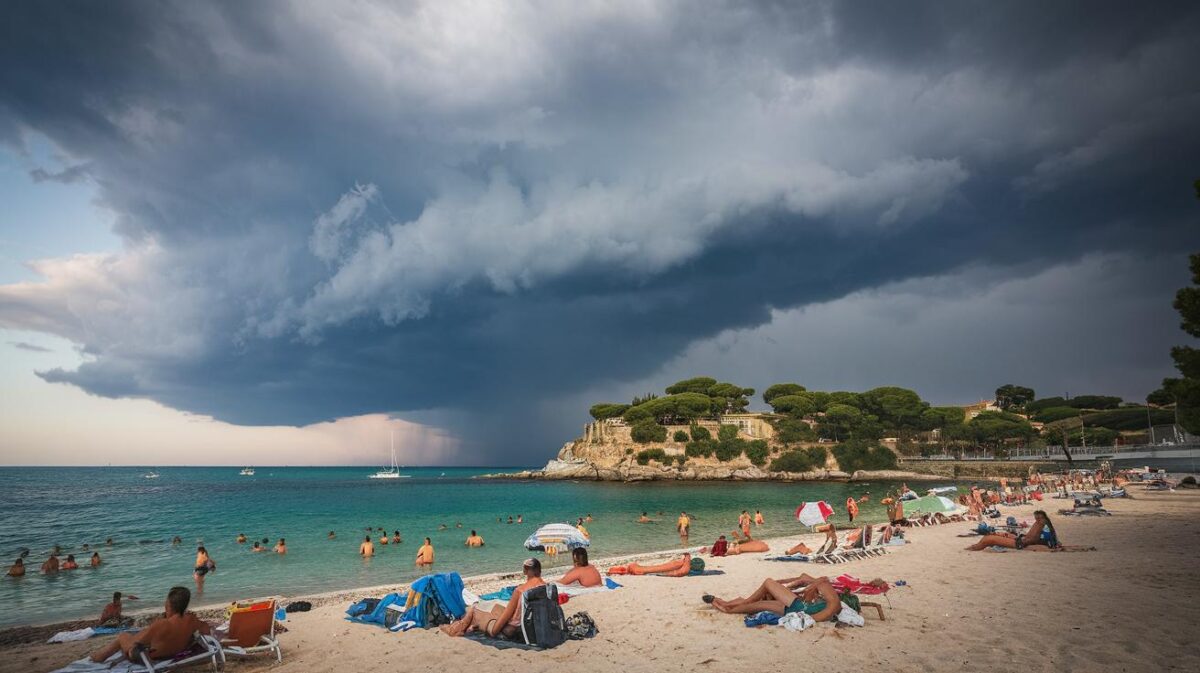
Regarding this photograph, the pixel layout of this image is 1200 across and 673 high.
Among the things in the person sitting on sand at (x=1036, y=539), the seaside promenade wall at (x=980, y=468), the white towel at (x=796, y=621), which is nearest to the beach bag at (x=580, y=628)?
the white towel at (x=796, y=621)

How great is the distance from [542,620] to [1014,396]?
5774 inches

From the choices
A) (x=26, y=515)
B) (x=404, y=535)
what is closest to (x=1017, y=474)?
(x=404, y=535)

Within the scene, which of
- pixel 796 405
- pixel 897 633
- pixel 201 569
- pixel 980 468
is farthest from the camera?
pixel 796 405

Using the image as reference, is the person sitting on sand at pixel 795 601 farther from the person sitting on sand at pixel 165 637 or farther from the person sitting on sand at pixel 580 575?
the person sitting on sand at pixel 165 637

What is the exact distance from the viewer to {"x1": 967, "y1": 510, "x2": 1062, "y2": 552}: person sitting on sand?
14.9 m

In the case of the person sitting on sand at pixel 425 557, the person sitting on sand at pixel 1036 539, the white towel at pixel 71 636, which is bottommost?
the person sitting on sand at pixel 425 557

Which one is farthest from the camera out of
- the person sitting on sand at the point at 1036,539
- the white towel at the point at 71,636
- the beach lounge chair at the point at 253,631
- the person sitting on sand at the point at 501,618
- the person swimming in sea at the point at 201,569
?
the person swimming in sea at the point at 201,569

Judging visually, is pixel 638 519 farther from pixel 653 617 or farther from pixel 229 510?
pixel 229 510

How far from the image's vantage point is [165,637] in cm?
730

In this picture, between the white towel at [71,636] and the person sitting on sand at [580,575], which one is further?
the person sitting on sand at [580,575]

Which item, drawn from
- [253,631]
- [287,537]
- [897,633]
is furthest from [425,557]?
[287,537]

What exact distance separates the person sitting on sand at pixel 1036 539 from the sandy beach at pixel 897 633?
1.38 m

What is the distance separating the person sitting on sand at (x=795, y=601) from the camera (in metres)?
8.36

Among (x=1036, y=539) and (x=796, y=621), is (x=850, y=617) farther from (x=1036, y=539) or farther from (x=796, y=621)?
(x=1036, y=539)
